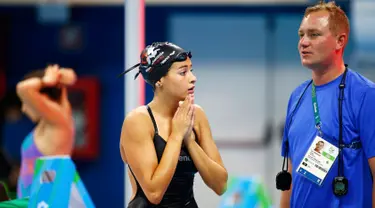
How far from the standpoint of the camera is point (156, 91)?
11.5 ft

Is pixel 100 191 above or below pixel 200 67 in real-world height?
below

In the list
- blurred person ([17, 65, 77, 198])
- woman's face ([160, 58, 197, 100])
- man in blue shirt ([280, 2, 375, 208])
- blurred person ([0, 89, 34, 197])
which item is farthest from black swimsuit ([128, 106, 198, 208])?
blurred person ([0, 89, 34, 197])

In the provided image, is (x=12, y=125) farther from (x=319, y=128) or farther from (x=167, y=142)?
(x=319, y=128)

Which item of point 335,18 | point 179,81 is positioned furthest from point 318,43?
point 179,81

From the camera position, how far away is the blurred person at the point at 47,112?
523cm

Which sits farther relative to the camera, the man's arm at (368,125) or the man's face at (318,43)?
the man's face at (318,43)

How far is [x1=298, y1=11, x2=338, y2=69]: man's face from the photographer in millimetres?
3447

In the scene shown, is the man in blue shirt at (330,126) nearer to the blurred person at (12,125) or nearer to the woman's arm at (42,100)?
the woman's arm at (42,100)

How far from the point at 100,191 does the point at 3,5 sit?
2687 mm

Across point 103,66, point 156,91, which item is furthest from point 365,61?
point 156,91

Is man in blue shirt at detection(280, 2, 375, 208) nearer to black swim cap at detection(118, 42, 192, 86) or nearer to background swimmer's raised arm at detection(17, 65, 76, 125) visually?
black swim cap at detection(118, 42, 192, 86)

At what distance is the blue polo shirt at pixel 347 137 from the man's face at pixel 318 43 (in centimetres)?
12

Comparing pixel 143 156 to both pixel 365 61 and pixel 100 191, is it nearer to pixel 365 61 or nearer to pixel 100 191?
pixel 365 61

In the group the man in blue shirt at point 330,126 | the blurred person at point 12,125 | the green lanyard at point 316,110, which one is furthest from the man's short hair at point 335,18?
the blurred person at point 12,125
